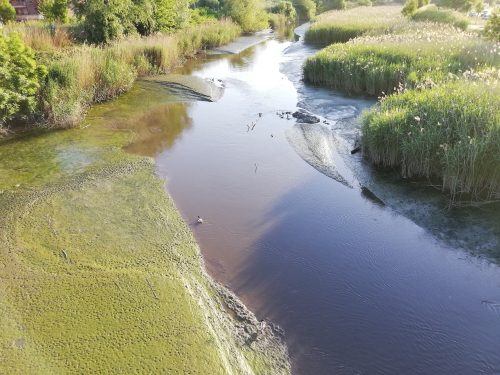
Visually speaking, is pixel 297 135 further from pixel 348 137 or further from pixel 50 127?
pixel 50 127

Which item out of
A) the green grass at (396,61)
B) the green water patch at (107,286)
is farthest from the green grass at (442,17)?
the green water patch at (107,286)

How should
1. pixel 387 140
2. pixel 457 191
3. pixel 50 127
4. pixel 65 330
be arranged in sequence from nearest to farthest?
pixel 65 330 < pixel 457 191 < pixel 387 140 < pixel 50 127

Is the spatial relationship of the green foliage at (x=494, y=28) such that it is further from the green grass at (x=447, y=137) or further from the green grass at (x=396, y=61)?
the green grass at (x=447, y=137)

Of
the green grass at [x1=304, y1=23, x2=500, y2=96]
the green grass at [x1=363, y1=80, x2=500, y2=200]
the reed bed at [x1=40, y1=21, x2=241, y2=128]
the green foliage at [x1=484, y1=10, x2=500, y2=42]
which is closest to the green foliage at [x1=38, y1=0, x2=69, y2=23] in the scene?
the reed bed at [x1=40, y1=21, x2=241, y2=128]

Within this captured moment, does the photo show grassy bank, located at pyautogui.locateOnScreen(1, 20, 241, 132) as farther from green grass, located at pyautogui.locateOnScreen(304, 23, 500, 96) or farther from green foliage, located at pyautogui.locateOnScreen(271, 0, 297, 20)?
green foliage, located at pyautogui.locateOnScreen(271, 0, 297, 20)

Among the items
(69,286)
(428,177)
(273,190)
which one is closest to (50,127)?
(273,190)

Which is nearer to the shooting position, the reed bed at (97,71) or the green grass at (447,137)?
the green grass at (447,137)
